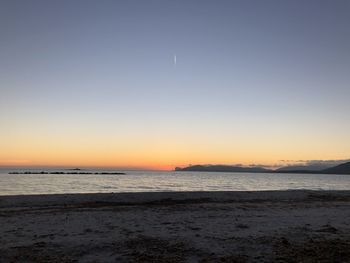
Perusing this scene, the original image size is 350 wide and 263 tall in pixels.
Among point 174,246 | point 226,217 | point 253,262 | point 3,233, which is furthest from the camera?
point 226,217

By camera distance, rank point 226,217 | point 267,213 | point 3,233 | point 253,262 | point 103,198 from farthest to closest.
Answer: point 103,198 < point 267,213 < point 226,217 < point 3,233 < point 253,262

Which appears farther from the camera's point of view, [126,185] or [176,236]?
[126,185]

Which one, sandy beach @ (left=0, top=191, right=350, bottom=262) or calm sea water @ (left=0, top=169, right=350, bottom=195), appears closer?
sandy beach @ (left=0, top=191, right=350, bottom=262)

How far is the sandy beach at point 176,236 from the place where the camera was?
10.4 meters

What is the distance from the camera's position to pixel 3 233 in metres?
13.2

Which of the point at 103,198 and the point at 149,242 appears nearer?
the point at 149,242

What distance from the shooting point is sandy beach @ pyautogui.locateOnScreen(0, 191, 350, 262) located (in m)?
10.4

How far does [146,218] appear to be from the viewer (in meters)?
16.8

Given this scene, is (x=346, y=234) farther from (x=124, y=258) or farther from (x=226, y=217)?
(x=124, y=258)

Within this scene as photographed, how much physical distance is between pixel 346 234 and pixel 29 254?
10.9 meters

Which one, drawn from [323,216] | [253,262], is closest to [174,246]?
[253,262]

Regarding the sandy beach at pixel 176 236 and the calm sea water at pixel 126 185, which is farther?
the calm sea water at pixel 126 185

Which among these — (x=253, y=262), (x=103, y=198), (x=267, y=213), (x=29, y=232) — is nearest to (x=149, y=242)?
(x=253, y=262)

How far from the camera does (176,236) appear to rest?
12.9 m
